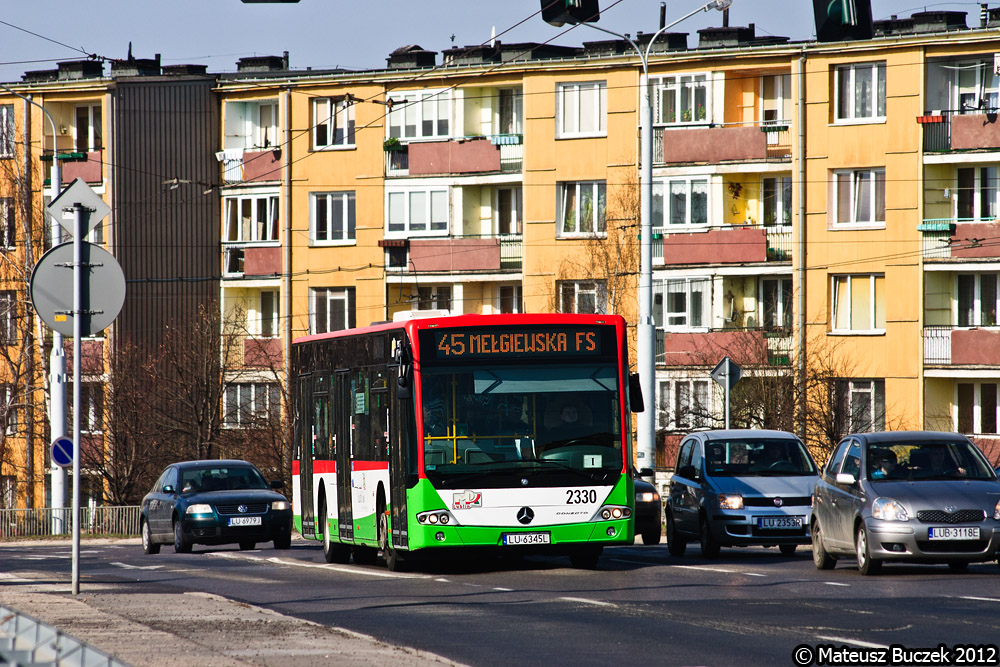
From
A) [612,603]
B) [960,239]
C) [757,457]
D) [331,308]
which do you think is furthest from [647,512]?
[331,308]

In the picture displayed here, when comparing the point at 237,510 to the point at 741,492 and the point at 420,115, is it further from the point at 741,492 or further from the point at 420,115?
the point at 420,115

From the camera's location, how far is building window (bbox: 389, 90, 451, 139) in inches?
2248

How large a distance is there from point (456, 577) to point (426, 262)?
123 feet

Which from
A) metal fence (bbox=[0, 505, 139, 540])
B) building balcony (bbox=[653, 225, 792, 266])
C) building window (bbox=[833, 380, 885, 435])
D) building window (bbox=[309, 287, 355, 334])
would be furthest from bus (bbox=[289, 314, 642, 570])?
building window (bbox=[309, 287, 355, 334])

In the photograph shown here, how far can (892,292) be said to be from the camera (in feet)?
165

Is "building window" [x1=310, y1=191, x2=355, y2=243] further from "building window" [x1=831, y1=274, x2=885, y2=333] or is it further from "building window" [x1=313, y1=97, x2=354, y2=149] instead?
"building window" [x1=831, y1=274, x2=885, y2=333]

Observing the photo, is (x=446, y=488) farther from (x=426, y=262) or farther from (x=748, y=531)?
(x=426, y=262)

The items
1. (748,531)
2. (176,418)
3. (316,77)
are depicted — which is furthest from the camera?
(316,77)

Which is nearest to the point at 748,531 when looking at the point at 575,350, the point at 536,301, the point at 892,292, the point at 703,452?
the point at 703,452

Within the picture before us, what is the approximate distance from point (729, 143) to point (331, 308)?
599 inches

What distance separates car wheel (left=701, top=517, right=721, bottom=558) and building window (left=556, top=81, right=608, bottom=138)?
108 ft

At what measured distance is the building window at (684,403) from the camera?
2055 inches

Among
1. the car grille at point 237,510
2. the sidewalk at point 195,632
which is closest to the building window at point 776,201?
the car grille at point 237,510

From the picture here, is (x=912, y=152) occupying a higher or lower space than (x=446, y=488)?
higher
